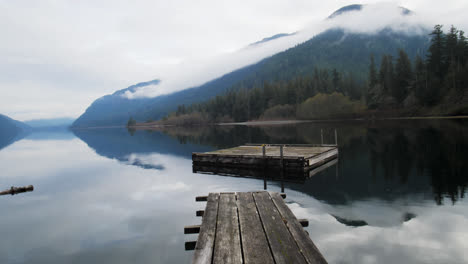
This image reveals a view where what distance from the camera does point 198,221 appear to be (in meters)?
11.0

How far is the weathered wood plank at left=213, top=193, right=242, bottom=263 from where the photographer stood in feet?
16.8

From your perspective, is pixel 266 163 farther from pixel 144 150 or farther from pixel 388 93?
pixel 388 93

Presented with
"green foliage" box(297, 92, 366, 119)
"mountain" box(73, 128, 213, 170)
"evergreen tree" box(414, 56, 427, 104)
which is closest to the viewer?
"mountain" box(73, 128, 213, 170)

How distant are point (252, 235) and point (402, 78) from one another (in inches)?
4595

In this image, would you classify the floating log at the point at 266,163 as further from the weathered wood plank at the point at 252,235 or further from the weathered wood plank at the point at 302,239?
the weathered wood plank at the point at 302,239

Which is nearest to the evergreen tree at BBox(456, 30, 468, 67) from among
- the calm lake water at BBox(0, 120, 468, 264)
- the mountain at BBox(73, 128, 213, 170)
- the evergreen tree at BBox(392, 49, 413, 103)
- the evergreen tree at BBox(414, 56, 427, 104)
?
the evergreen tree at BBox(414, 56, 427, 104)

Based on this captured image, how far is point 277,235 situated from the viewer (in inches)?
234

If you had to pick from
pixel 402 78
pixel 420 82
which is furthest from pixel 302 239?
pixel 402 78

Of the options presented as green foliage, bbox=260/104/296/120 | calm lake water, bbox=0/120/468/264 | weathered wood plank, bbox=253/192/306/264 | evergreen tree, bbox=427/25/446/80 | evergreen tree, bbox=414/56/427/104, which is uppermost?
evergreen tree, bbox=427/25/446/80

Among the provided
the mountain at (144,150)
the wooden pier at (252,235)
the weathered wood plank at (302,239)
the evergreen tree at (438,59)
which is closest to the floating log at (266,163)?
the mountain at (144,150)

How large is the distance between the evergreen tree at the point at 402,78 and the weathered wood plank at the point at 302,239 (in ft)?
371

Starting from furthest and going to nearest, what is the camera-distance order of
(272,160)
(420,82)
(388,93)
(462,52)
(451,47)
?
(388,93), (420,82), (451,47), (462,52), (272,160)

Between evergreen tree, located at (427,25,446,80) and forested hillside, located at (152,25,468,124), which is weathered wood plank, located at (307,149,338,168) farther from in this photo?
evergreen tree, located at (427,25,446,80)

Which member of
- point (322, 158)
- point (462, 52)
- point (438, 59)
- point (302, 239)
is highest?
point (462, 52)
